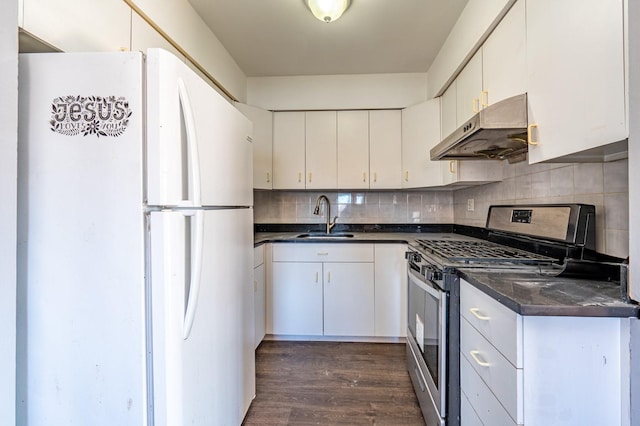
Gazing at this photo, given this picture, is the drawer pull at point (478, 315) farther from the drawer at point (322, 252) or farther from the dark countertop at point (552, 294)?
the drawer at point (322, 252)

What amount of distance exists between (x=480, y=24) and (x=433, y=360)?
1.83 metres

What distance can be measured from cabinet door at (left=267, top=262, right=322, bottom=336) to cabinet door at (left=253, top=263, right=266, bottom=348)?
83mm

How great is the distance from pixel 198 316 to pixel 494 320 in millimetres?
1016

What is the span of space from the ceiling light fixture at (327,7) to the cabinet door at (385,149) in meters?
→ 1.14

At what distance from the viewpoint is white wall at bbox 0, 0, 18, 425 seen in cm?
72

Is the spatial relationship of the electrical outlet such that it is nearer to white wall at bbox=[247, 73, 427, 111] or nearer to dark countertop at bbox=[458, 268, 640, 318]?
white wall at bbox=[247, 73, 427, 111]

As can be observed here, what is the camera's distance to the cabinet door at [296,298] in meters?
2.44

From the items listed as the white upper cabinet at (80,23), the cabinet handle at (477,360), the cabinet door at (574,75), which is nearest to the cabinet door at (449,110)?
the cabinet door at (574,75)

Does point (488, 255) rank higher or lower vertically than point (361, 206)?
lower

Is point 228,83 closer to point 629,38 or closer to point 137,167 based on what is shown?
point 137,167

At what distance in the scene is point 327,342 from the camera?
8.05ft

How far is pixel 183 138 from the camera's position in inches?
38.1

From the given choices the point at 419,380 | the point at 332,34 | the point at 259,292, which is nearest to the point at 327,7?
the point at 332,34

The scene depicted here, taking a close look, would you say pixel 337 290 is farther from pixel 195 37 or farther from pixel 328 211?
pixel 195 37
